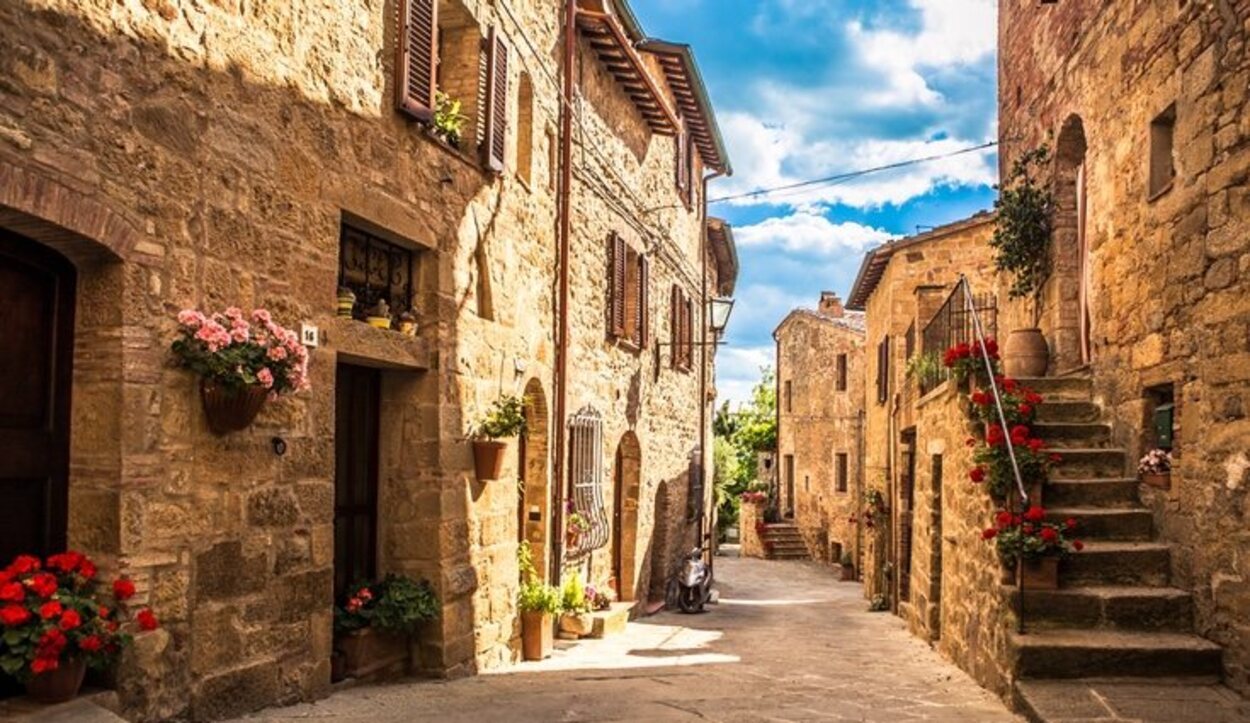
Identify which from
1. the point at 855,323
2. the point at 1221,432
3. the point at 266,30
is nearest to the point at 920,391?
the point at 1221,432

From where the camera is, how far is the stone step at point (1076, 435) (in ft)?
25.1

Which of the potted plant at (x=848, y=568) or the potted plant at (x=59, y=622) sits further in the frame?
the potted plant at (x=848, y=568)

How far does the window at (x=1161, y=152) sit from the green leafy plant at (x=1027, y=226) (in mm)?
2815

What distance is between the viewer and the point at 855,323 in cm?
3019

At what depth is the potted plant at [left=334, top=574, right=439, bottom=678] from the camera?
6.14m

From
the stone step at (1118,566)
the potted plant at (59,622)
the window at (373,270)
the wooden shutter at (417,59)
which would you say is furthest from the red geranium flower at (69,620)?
the stone step at (1118,566)

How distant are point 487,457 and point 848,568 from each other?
19.1 meters

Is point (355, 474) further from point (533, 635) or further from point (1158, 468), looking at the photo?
point (1158, 468)

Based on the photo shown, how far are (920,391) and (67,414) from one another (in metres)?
9.32

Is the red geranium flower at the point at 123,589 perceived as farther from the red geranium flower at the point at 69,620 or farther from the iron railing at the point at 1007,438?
the iron railing at the point at 1007,438

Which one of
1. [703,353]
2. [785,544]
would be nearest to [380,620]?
[703,353]

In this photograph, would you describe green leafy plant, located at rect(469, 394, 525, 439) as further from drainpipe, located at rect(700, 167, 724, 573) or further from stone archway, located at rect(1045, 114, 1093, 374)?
drainpipe, located at rect(700, 167, 724, 573)

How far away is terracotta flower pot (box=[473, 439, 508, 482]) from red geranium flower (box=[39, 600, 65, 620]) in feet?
12.3

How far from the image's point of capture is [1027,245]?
9992mm
